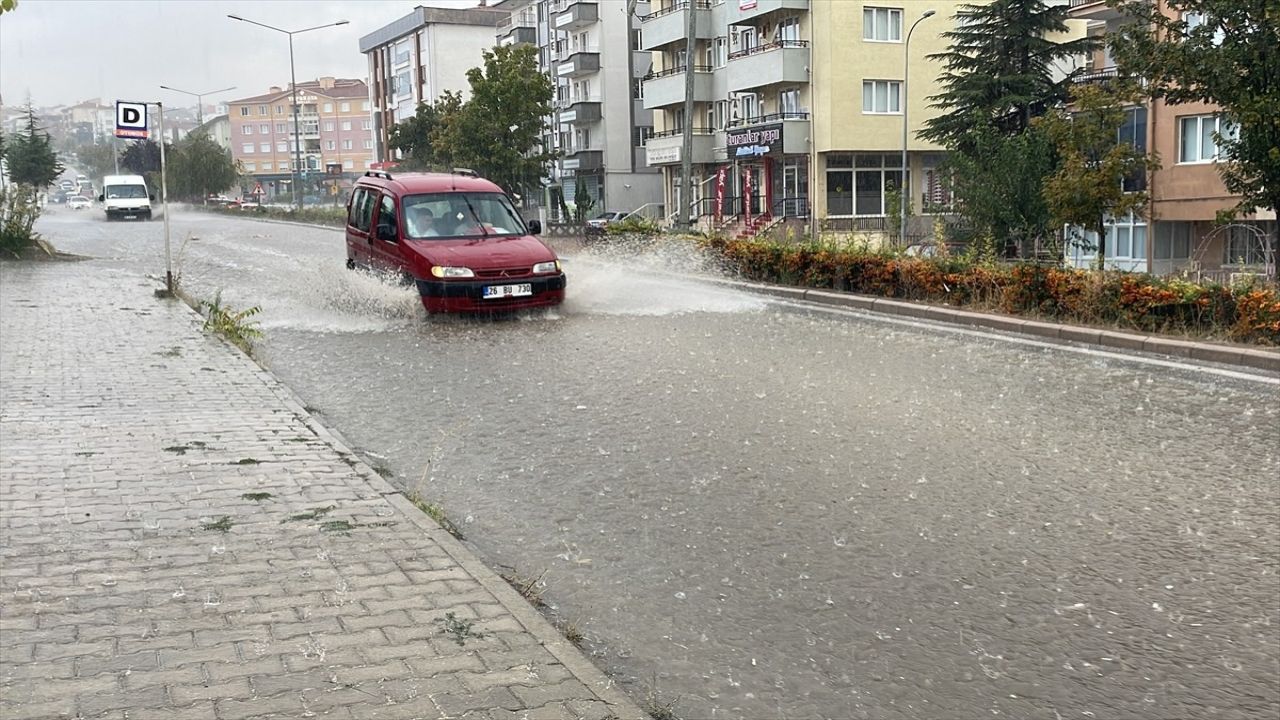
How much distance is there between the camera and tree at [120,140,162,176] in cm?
11775

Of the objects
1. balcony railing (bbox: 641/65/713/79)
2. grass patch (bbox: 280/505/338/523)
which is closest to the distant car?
balcony railing (bbox: 641/65/713/79)

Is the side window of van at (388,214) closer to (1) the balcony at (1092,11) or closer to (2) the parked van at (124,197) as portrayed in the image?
(1) the balcony at (1092,11)

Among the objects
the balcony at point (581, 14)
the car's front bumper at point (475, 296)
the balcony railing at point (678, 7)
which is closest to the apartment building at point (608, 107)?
the balcony at point (581, 14)

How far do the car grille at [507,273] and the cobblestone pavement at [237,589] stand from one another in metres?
6.73

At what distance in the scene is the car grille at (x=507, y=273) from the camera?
15.9m

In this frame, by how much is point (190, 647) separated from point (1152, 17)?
18245mm

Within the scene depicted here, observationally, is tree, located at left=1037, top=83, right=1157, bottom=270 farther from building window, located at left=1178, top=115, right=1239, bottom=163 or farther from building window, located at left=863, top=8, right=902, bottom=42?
building window, located at left=863, top=8, right=902, bottom=42

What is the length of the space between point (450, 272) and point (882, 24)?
44.7 m

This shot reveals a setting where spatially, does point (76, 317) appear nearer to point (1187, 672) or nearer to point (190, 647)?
point (190, 647)

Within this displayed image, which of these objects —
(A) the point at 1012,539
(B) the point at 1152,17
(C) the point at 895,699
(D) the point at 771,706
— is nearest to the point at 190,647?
(D) the point at 771,706

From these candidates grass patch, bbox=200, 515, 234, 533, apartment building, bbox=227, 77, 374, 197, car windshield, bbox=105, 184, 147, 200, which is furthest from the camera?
apartment building, bbox=227, 77, 374, 197

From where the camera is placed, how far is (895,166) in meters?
58.0

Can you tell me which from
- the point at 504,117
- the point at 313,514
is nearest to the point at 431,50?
the point at 504,117

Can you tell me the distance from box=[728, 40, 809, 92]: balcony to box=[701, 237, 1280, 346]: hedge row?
122 ft
